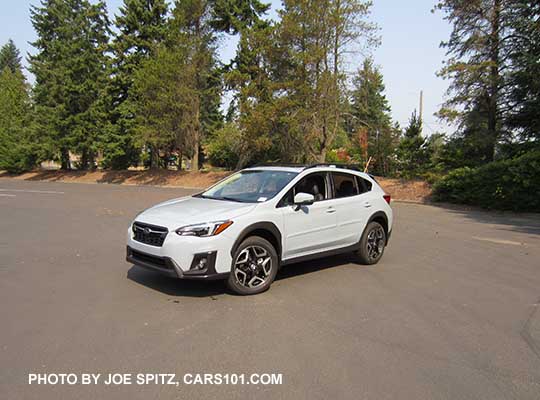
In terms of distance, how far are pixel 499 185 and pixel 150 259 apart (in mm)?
14491

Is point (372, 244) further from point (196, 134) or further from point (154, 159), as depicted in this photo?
point (154, 159)

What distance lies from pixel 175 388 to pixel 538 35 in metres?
20.6

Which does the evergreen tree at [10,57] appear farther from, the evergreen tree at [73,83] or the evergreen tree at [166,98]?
the evergreen tree at [166,98]

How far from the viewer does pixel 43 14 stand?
1613 inches

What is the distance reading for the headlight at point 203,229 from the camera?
4820 mm

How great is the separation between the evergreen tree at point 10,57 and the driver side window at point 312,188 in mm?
96709

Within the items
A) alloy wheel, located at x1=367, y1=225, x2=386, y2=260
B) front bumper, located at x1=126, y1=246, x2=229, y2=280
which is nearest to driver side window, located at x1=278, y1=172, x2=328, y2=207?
alloy wheel, located at x1=367, y1=225, x2=386, y2=260

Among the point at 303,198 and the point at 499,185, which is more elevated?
the point at 303,198

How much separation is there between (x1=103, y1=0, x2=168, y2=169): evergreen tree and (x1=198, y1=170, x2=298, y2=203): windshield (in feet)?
95.4

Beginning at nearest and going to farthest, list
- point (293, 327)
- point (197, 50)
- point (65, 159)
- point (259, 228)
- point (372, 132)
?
point (293, 327), point (259, 228), point (372, 132), point (197, 50), point (65, 159)

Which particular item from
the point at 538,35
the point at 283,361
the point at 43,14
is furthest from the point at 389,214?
the point at 43,14

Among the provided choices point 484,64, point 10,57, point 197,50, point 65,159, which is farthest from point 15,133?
point 10,57

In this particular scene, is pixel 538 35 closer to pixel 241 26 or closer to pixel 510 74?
pixel 510 74

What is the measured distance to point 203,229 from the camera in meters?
4.86
